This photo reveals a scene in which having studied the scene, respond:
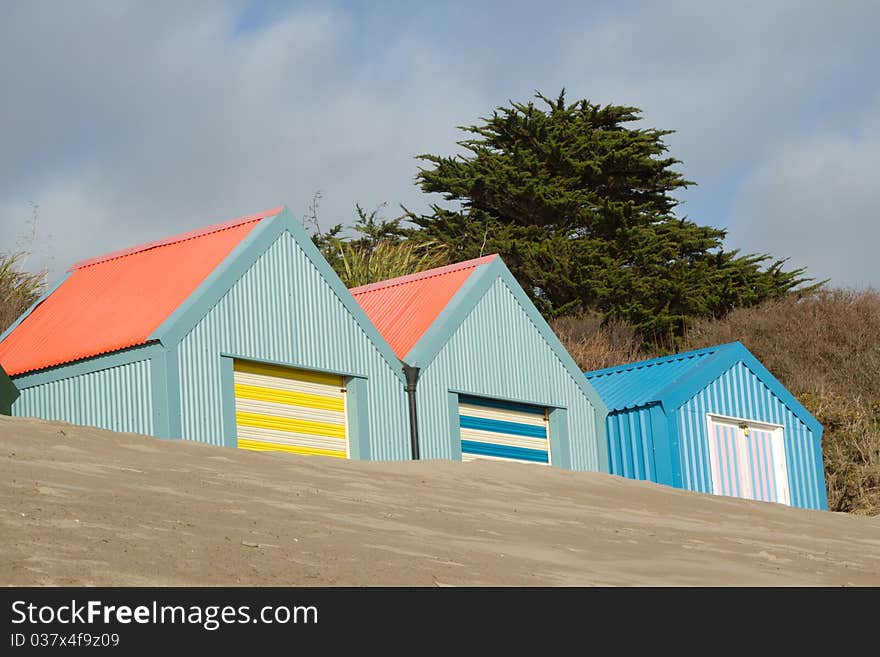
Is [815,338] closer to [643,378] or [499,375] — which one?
[643,378]

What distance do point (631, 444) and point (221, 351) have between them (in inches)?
334

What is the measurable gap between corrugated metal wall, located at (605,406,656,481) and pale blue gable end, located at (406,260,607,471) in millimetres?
822

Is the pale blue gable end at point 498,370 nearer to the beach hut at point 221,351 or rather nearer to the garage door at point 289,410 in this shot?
the beach hut at point 221,351

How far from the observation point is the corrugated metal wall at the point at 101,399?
53.5 feet

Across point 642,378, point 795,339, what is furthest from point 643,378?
point 795,339

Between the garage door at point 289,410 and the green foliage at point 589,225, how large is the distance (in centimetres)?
2230

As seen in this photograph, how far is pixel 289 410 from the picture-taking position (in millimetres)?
17812

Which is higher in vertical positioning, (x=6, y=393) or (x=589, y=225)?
(x=589, y=225)

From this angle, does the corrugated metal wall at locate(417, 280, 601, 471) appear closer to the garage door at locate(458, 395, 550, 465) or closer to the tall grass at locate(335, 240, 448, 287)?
the garage door at locate(458, 395, 550, 465)

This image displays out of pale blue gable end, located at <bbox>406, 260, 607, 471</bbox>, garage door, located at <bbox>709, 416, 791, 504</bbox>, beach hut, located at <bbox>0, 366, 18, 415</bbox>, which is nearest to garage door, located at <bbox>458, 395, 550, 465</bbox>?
pale blue gable end, located at <bbox>406, 260, 607, 471</bbox>

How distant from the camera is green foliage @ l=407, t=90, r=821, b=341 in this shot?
40938mm

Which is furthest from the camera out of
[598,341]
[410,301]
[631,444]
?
[598,341]

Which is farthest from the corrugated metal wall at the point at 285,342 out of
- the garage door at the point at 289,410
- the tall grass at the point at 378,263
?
the tall grass at the point at 378,263

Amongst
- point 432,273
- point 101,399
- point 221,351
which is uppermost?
point 432,273
